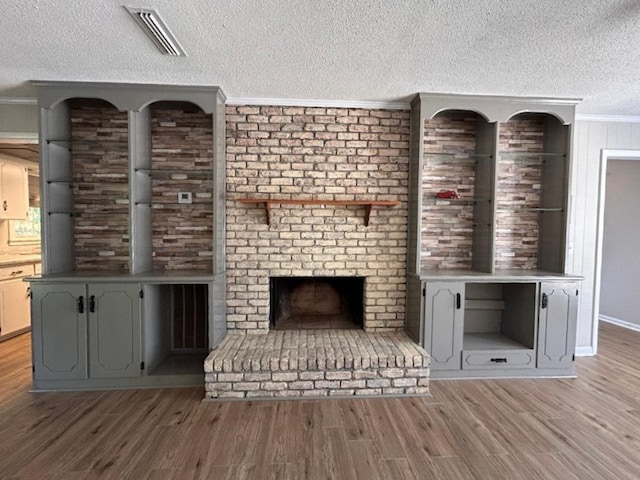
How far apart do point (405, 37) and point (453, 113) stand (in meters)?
1.45

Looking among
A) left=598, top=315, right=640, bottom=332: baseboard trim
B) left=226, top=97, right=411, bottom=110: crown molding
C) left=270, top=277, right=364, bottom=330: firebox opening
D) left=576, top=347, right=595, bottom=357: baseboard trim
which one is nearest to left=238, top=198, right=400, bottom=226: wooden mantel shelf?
left=270, top=277, right=364, bottom=330: firebox opening

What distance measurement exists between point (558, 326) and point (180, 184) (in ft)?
12.6

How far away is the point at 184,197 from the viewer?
3053mm

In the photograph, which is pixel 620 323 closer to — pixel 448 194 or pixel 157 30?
pixel 448 194

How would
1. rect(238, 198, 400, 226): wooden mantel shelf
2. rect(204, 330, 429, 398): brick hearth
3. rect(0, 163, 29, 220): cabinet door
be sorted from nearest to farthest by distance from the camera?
1. rect(204, 330, 429, 398): brick hearth
2. rect(238, 198, 400, 226): wooden mantel shelf
3. rect(0, 163, 29, 220): cabinet door

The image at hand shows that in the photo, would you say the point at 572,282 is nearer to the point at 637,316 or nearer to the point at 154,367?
the point at 637,316

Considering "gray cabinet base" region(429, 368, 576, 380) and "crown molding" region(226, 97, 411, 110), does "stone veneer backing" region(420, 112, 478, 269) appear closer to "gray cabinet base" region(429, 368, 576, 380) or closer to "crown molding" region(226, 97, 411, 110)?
"crown molding" region(226, 97, 411, 110)

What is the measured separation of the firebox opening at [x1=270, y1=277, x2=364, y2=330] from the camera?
334 centimetres

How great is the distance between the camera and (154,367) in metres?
2.81

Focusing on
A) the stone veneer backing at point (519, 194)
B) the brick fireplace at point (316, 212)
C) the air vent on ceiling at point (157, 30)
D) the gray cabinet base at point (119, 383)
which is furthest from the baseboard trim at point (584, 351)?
the air vent on ceiling at point (157, 30)

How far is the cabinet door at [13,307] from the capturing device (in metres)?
3.65

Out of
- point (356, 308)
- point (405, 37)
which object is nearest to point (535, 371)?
point (356, 308)

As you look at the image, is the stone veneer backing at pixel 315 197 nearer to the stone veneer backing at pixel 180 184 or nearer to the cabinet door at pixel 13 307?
the stone veneer backing at pixel 180 184

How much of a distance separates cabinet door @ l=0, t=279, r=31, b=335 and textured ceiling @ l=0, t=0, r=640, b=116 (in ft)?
7.38
